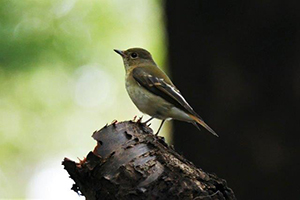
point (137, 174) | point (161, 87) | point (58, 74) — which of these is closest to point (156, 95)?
point (161, 87)

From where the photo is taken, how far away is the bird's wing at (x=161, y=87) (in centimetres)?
437

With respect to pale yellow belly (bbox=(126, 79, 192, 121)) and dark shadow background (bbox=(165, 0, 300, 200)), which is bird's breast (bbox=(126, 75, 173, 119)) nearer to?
pale yellow belly (bbox=(126, 79, 192, 121))

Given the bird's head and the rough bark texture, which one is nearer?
the rough bark texture

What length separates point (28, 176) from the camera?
36.5ft

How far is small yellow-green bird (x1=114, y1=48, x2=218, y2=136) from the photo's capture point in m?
4.36

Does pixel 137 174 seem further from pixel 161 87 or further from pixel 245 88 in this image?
pixel 161 87

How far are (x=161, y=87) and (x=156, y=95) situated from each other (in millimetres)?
78

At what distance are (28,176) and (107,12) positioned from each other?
353 cm

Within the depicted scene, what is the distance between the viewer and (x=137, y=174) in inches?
103

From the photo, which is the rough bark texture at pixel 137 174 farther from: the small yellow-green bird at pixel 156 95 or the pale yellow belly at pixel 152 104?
the pale yellow belly at pixel 152 104

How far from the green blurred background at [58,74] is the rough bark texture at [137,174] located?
4.80 meters

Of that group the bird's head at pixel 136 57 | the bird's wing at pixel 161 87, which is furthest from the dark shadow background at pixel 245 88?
the bird's head at pixel 136 57

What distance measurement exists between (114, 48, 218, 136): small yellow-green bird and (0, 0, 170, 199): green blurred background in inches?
92.6

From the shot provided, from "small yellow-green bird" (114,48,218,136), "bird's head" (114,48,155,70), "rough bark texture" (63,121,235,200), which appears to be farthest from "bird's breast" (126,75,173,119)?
"rough bark texture" (63,121,235,200)
